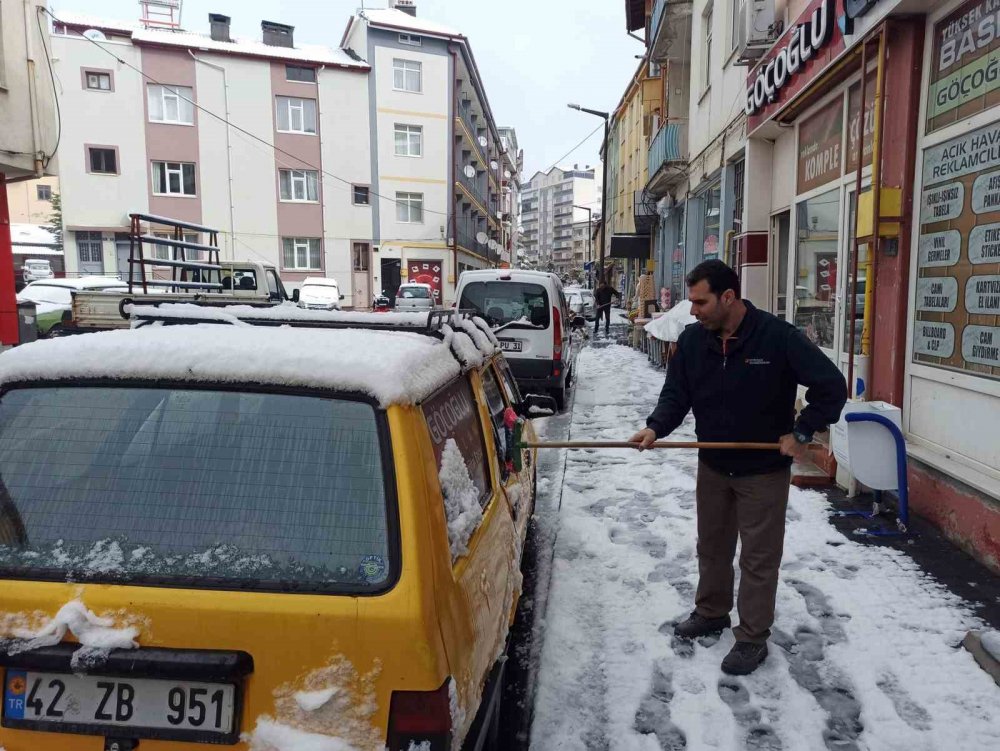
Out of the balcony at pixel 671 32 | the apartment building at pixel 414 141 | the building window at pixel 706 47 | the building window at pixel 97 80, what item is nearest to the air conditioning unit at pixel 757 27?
the building window at pixel 706 47

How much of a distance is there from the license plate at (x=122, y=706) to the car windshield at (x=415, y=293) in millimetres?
26746

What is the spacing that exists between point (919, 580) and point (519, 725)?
2683 mm

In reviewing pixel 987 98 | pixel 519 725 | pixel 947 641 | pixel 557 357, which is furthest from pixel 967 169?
pixel 557 357

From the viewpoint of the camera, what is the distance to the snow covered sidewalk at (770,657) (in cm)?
285

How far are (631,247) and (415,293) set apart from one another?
28.7 ft

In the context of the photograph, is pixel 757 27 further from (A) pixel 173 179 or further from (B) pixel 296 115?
(A) pixel 173 179

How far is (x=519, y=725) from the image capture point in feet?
9.69

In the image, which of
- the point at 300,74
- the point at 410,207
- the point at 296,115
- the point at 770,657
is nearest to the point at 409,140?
the point at 410,207

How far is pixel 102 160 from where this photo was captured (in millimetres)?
31609

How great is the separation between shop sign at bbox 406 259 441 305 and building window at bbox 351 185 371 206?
3.91 metres

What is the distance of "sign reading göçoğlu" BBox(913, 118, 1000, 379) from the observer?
4438mm

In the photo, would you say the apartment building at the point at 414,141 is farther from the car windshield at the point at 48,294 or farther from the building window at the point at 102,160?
the car windshield at the point at 48,294

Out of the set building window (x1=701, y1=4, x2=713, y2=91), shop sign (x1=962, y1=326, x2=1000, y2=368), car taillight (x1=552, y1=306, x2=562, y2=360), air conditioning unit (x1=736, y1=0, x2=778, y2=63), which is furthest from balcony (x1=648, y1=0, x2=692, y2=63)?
shop sign (x1=962, y1=326, x2=1000, y2=368)

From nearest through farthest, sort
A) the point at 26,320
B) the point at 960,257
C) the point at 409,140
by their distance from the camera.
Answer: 1. the point at 960,257
2. the point at 26,320
3. the point at 409,140
